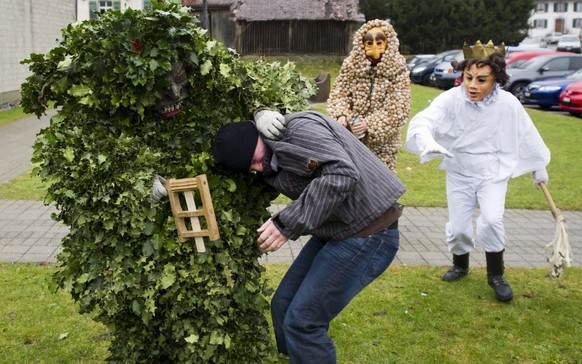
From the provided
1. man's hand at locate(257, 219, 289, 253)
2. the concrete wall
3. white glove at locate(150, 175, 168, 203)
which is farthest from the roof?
man's hand at locate(257, 219, 289, 253)

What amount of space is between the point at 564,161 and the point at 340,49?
29.1 meters

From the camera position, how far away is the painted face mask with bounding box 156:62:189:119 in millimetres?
3699

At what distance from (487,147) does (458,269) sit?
4.18ft

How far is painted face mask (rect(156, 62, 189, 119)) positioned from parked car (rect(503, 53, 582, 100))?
69.5ft

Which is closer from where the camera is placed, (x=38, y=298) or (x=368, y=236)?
(x=368, y=236)

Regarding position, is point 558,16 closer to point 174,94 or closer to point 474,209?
point 474,209

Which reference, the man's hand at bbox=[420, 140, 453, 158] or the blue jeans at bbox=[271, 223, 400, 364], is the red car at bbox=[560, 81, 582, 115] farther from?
the blue jeans at bbox=[271, 223, 400, 364]

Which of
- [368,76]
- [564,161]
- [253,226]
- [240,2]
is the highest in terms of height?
[240,2]

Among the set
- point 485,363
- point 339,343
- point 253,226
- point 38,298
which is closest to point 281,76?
point 253,226

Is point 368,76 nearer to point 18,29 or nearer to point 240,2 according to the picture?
point 18,29

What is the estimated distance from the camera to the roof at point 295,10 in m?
40.6

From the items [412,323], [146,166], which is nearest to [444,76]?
[412,323]

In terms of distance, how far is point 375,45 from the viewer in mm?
6219

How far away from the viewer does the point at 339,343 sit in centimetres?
505
